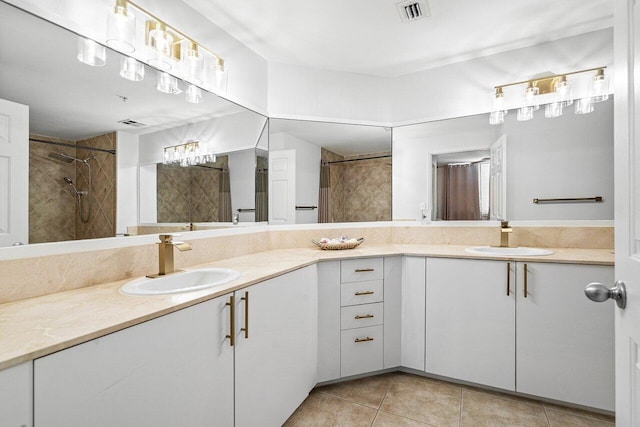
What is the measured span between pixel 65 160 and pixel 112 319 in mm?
764

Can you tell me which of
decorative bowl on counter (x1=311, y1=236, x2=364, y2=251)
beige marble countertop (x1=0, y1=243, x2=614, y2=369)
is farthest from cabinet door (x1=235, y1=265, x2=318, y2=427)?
decorative bowl on counter (x1=311, y1=236, x2=364, y2=251)

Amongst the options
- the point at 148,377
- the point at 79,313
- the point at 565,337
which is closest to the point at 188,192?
the point at 79,313

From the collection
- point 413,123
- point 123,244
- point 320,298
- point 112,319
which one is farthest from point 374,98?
point 112,319

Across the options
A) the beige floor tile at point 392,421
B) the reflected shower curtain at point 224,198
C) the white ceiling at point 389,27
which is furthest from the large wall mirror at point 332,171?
the beige floor tile at point 392,421

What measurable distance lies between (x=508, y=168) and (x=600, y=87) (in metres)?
0.73

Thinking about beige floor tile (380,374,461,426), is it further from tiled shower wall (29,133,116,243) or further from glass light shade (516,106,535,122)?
glass light shade (516,106,535,122)

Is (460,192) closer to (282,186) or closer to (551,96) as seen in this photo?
(551,96)

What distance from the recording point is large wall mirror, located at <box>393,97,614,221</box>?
7.02ft

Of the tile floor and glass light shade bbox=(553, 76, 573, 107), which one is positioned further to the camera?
glass light shade bbox=(553, 76, 573, 107)

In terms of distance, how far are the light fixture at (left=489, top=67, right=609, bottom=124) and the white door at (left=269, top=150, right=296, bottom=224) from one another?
5.26 feet

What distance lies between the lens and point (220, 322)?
1.22m

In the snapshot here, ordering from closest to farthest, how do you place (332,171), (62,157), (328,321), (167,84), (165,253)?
1. (62,157)
2. (165,253)
3. (167,84)
4. (328,321)
5. (332,171)

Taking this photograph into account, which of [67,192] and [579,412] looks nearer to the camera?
[67,192]

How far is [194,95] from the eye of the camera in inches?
71.5
